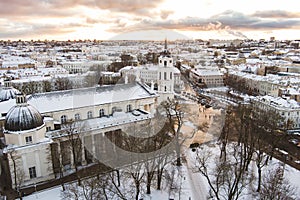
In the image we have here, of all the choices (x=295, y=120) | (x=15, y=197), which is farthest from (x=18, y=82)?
(x=295, y=120)

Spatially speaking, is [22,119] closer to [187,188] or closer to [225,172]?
[187,188]

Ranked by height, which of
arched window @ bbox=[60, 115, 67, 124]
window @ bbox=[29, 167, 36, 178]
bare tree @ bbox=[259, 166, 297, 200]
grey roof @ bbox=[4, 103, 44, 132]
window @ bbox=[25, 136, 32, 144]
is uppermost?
grey roof @ bbox=[4, 103, 44, 132]

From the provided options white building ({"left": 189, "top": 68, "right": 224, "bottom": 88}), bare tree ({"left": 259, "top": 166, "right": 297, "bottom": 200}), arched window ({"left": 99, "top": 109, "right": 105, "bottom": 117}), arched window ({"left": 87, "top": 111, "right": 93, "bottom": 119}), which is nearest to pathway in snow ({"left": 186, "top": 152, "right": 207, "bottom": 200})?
bare tree ({"left": 259, "top": 166, "right": 297, "bottom": 200})

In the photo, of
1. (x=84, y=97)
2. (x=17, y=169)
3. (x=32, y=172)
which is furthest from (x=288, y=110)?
(x=17, y=169)

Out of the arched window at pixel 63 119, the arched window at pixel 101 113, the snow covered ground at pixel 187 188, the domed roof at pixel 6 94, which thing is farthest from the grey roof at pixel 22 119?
the domed roof at pixel 6 94

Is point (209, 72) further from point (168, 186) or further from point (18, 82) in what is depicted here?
point (168, 186)

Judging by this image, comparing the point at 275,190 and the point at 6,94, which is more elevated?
the point at 6,94

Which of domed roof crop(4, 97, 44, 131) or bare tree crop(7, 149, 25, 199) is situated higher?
domed roof crop(4, 97, 44, 131)

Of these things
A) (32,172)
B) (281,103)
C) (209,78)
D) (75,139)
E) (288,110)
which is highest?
(209,78)

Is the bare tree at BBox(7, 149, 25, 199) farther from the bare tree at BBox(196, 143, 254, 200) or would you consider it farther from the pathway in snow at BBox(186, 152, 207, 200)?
the bare tree at BBox(196, 143, 254, 200)
